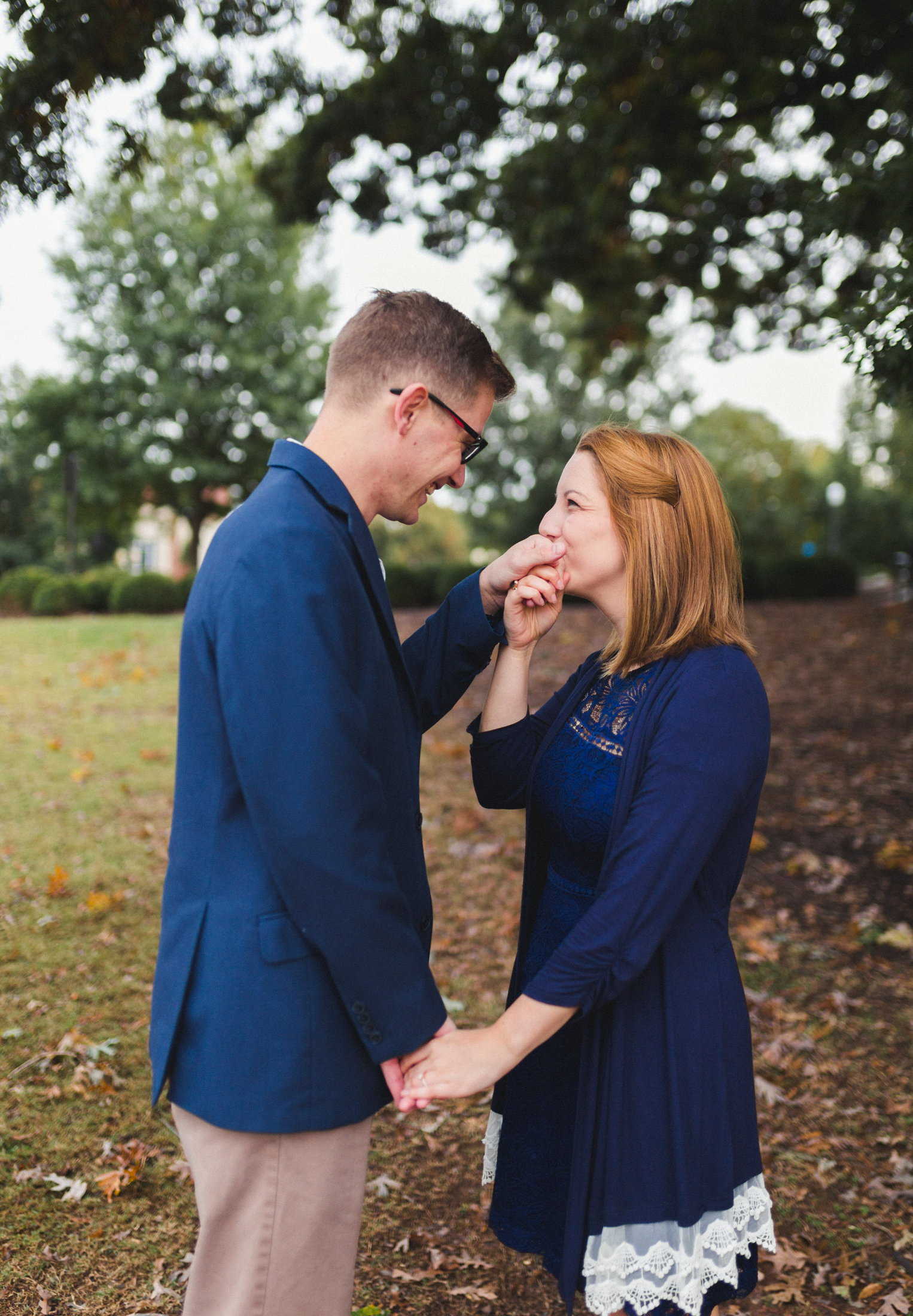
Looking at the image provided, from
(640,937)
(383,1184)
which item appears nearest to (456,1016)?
(383,1184)

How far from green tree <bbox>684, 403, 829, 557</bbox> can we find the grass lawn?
33557mm

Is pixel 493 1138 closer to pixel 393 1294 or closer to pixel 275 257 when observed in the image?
pixel 393 1294

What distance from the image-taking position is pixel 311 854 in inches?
60.1

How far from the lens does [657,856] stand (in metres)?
1.80

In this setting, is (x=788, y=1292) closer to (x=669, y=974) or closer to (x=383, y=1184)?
(x=383, y=1184)

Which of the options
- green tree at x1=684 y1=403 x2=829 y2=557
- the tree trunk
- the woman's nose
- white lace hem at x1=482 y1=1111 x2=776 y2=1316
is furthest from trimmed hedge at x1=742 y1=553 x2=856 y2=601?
green tree at x1=684 y1=403 x2=829 y2=557

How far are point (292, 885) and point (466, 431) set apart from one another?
3.44 feet

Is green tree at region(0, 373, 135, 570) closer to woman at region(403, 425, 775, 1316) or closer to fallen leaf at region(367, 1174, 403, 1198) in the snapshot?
fallen leaf at region(367, 1174, 403, 1198)

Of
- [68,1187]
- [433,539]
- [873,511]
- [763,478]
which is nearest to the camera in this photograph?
[68,1187]

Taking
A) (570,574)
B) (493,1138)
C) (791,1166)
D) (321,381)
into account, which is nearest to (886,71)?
(570,574)

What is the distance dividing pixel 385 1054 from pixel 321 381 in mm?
26061

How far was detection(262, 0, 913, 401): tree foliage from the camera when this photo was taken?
6730 mm

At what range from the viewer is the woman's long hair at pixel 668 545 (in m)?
2.10

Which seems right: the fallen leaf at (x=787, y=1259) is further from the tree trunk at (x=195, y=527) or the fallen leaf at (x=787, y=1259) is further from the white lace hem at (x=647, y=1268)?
the tree trunk at (x=195, y=527)
